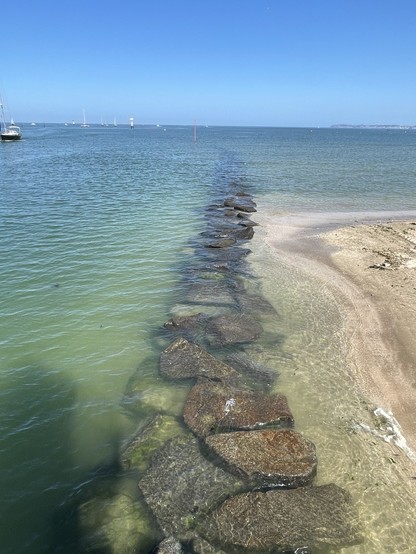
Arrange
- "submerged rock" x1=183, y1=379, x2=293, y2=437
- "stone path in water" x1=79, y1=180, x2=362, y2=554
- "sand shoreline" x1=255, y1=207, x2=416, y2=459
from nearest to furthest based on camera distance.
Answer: "stone path in water" x1=79, y1=180, x2=362, y2=554, "submerged rock" x1=183, y1=379, x2=293, y2=437, "sand shoreline" x1=255, y1=207, x2=416, y2=459

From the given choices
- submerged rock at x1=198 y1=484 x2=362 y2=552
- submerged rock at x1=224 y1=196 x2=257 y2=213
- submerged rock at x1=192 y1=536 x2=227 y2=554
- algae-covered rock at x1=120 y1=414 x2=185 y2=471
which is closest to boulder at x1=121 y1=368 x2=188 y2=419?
algae-covered rock at x1=120 y1=414 x2=185 y2=471

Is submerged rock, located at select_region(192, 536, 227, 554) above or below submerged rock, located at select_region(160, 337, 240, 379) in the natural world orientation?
below

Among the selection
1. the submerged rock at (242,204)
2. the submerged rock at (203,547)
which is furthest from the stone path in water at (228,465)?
the submerged rock at (242,204)

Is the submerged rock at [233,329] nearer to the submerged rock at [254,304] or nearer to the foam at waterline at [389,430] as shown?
the submerged rock at [254,304]

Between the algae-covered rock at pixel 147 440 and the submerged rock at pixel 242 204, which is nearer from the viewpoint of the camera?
the algae-covered rock at pixel 147 440

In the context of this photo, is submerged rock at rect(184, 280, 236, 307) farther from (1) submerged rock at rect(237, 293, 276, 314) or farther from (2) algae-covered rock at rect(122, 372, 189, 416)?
(2) algae-covered rock at rect(122, 372, 189, 416)

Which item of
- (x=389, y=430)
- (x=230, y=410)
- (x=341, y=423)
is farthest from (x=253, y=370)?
(x=389, y=430)
